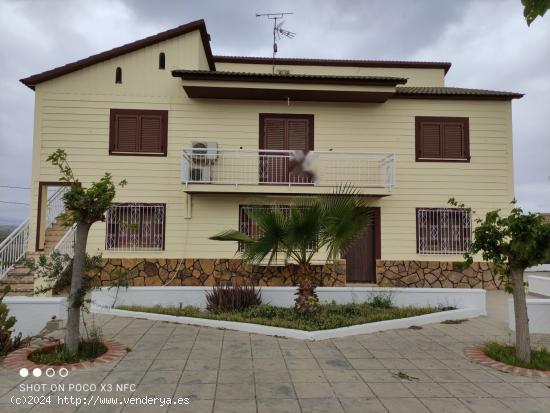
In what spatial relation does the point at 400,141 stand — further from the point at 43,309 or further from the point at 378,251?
the point at 43,309

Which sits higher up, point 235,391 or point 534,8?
point 534,8

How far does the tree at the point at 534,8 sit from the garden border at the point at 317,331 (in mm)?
6049

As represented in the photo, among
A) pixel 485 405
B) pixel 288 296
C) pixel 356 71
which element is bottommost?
pixel 485 405

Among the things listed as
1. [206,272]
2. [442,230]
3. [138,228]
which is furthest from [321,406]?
[442,230]

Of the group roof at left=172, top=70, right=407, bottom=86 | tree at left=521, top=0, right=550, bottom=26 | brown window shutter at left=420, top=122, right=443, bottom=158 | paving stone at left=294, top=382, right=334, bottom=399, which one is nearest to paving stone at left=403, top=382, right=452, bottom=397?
paving stone at left=294, top=382, right=334, bottom=399

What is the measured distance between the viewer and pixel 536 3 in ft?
4.92

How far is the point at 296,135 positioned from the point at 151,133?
15.1 ft

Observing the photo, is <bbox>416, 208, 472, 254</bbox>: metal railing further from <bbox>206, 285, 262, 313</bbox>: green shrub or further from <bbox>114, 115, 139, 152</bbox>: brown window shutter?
<bbox>114, 115, 139, 152</bbox>: brown window shutter

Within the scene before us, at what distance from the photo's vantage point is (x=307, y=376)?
5.05m

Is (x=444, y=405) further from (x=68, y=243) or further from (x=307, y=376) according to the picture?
(x=68, y=243)

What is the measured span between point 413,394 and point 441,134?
9.93 meters

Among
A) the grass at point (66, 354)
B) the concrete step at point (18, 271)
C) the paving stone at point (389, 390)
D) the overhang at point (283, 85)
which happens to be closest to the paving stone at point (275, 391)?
the paving stone at point (389, 390)

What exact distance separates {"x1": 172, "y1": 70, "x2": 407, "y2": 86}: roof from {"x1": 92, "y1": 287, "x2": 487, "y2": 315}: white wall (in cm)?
610

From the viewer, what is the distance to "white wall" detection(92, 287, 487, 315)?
8.79m
